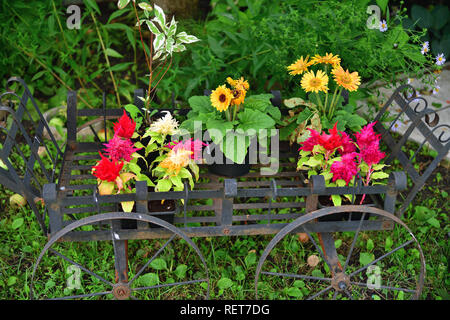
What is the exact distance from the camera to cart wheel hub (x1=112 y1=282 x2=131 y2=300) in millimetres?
2074

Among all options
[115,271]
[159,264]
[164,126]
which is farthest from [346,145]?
[115,271]

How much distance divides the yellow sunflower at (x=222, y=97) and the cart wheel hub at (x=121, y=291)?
0.89m

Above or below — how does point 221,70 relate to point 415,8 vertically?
below

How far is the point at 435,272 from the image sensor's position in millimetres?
2525

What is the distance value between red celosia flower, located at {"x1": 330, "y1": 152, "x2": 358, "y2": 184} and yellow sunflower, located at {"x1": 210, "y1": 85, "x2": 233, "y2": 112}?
1.80 feet

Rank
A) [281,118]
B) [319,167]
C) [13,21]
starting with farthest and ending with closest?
[13,21]
[281,118]
[319,167]

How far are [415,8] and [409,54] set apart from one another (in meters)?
1.41

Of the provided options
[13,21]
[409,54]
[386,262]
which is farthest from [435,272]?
[13,21]

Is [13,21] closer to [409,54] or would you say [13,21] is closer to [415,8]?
[409,54]

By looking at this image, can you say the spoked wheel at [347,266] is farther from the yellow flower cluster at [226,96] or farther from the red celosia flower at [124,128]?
the red celosia flower at [124,128]

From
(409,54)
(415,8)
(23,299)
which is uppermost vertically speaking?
(415,8)

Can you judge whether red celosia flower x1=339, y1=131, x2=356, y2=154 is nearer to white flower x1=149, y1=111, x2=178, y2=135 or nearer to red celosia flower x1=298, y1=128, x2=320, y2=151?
red celosia flower x1=298, y1=128, x2=320, y2=151

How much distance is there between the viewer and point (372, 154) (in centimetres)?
208

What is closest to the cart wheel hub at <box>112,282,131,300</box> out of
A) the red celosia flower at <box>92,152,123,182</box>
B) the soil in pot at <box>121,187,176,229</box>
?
the soil in pot at <box>121,187,176,229</box>
